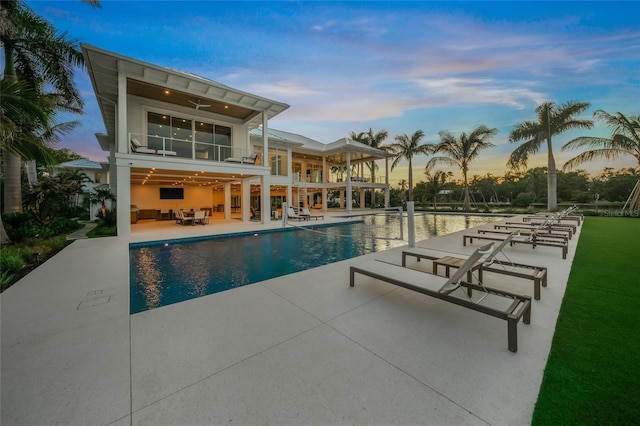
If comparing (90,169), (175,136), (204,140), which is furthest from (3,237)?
(90,169)

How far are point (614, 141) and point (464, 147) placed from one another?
32.3 ft

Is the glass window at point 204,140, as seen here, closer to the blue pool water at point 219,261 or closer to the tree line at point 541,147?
the blue pool water at point 219,261

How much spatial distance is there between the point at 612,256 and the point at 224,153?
16817mm

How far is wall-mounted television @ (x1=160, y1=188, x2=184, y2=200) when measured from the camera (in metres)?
18.1

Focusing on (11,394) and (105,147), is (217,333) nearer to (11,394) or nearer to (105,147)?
(11,394)

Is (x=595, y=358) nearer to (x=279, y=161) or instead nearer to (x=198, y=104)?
(x=198, y=104)

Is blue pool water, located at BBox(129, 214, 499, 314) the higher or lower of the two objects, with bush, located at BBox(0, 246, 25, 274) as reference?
lower

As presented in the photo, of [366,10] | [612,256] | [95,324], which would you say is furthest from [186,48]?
[612,256]

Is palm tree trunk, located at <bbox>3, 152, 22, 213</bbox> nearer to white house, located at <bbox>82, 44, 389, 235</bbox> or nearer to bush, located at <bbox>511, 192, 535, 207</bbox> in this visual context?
white house, located at <bbox>82, 44, 389, 235</bbox>

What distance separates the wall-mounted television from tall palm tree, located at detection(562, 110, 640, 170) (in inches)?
1138

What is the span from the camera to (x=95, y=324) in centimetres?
315

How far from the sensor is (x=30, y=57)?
10.5 meters

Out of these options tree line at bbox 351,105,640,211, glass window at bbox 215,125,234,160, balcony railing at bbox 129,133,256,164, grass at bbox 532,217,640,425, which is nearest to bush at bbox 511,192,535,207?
tree line at bbox 351,105,640,211

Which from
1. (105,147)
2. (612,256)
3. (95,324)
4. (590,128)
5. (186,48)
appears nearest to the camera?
(95,324)
